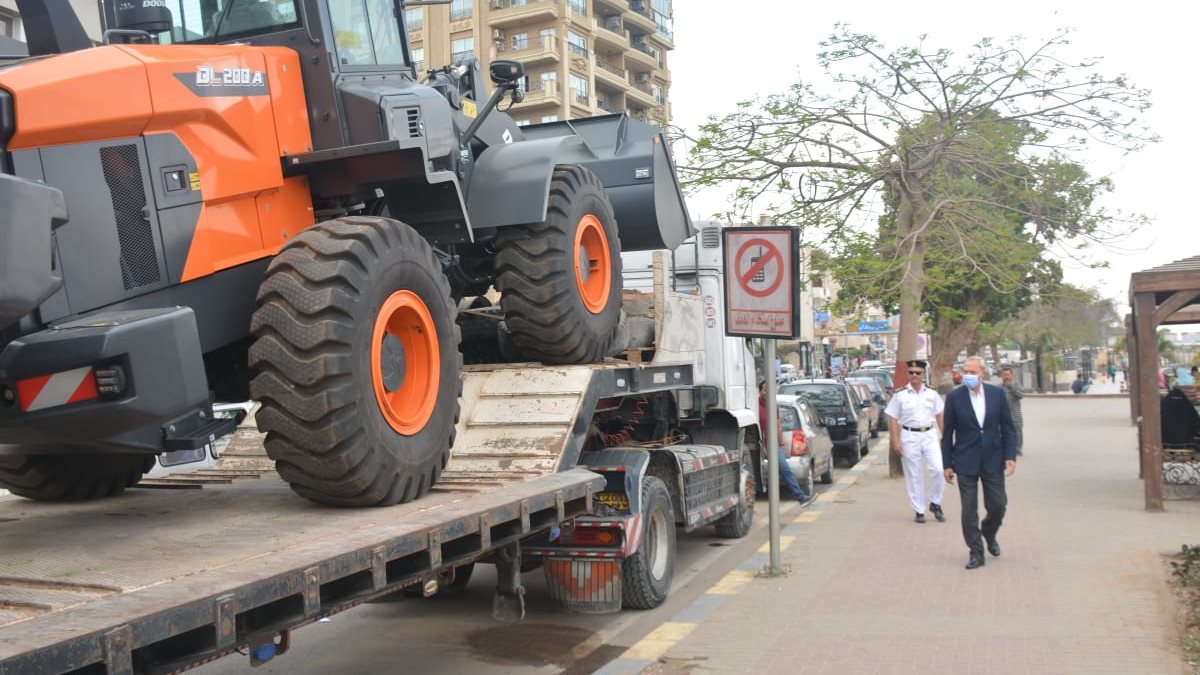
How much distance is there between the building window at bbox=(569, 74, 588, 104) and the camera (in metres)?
55.0

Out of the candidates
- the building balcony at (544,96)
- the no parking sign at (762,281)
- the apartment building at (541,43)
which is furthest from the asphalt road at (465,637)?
the building balcony at (544,96)

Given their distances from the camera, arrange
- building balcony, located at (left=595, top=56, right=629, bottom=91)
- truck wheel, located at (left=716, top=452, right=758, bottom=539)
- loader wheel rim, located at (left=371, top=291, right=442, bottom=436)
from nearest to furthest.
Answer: loader wheel rim, located at (left=371, top=291, right=442, bottom=436) < truck wheel, located at (left=716, top=452, right=758, bottom=539) < building balcony, located at (left=595, top=56, right=629, bottom=91)

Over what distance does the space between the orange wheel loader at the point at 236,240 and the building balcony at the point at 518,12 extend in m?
47.9

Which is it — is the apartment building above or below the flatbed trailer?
above

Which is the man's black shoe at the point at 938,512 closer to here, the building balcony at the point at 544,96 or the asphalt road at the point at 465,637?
the asphalt road at the point at 465,637

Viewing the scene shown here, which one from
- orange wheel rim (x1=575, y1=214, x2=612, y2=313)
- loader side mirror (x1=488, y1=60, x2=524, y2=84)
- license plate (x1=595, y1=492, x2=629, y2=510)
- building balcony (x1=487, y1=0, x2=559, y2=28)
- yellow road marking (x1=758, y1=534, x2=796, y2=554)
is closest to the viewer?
loader side mirror (x1=488, y1=60, x2=524, y2=84)

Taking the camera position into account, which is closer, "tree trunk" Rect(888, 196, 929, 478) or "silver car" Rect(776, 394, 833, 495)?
"silver car" Rect(776, 394, 833, 495)

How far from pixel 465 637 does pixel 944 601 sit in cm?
349

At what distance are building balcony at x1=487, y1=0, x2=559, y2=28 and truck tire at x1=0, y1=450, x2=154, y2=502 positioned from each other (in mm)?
49400

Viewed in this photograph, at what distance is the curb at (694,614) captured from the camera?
7.12m

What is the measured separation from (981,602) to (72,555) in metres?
6.32

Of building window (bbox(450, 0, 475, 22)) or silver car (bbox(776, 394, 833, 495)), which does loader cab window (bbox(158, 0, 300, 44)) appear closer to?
silver car (bbox(776, 394, 833, 495))

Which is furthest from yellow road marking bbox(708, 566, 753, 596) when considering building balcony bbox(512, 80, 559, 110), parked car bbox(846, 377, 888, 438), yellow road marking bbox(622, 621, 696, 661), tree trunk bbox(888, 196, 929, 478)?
building balcony bbox(512, 80, 559, 110)

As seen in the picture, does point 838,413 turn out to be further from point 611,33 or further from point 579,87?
point 611,33
